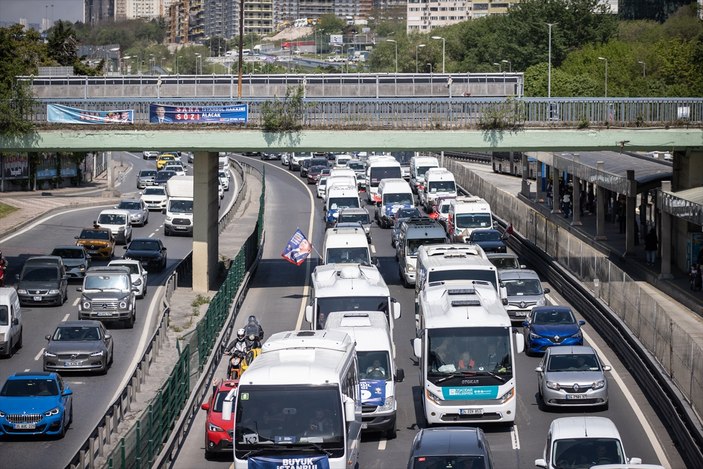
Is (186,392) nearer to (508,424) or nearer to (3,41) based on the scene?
(508,424)

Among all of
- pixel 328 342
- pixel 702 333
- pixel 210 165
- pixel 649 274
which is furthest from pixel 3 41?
pixel 328 342

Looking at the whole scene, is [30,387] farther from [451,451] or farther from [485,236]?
[485,236]

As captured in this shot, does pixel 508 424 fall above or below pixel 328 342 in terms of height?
below

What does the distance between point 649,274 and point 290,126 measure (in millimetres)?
14616

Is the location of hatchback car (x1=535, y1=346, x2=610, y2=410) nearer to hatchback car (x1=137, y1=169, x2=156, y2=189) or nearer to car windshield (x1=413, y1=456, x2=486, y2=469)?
car windshield (x1=413, y1=456, x2=486, y2=469)

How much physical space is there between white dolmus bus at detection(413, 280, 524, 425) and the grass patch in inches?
1871

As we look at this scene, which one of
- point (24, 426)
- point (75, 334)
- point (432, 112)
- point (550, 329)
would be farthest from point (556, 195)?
point (24, 426)

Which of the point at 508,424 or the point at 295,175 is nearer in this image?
the point at 508,424

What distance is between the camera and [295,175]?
313ft

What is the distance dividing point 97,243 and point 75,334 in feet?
66.3

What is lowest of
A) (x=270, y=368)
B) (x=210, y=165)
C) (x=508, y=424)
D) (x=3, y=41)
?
(x=508, y=424)

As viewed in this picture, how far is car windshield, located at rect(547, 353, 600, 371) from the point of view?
1134 inches

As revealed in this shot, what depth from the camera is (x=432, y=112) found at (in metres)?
44.2

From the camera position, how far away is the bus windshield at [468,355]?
26172 mm
